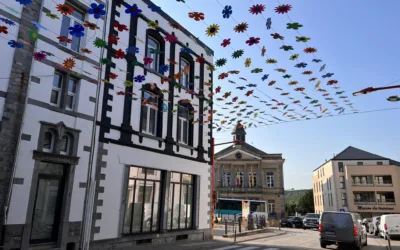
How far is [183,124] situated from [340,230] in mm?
9632

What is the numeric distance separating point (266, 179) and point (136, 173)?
46465 mm

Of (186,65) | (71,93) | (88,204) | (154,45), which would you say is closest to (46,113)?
(71,93)

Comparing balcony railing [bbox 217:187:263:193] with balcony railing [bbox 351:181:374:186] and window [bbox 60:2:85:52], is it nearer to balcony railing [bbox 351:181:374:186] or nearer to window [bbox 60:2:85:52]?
balcony railing [bbox 351:181:374:186]

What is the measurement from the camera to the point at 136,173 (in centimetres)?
1409

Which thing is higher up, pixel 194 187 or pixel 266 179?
pixel 266 179

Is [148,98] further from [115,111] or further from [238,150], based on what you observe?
[238,150]

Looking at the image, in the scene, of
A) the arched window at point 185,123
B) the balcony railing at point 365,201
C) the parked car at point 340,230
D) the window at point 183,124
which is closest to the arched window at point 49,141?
the arched window at point 185,123

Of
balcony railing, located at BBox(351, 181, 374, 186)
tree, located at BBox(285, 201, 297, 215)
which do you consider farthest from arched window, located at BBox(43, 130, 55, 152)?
tree, located at BBox(285, 201, 297, 215)

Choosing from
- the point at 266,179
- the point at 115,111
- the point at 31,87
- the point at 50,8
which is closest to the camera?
the point at 31,87

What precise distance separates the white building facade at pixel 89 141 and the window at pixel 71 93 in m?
0.05

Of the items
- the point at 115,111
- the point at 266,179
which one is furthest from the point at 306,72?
the point at 266,179

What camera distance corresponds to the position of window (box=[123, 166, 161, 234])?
13648 millimetres

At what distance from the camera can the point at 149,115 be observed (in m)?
15.4

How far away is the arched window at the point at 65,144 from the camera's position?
11266 millimetres
